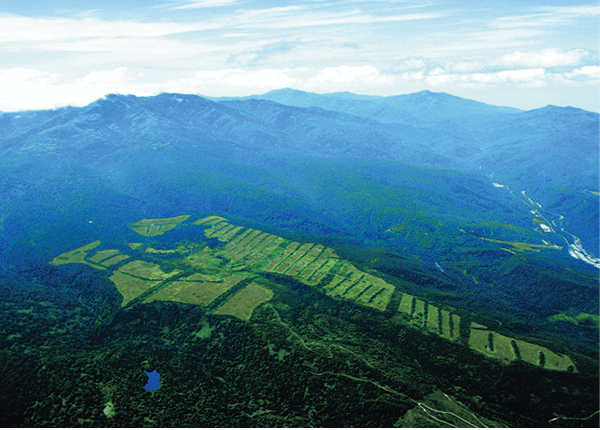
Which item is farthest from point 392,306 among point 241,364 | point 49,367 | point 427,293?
point 49,367

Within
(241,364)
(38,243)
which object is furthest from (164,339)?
(38,243)

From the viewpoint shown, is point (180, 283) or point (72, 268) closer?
point (180, 283)

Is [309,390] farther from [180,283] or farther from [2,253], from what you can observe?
[2,253]

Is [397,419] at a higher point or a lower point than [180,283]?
lower

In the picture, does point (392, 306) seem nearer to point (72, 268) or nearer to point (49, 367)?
point (49, 367)

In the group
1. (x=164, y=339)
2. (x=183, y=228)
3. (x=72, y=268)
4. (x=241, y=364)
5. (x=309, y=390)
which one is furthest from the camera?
(x=183, y=228)

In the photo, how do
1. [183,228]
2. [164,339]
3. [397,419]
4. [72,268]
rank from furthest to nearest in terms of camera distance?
[183,228]
[72,268]
[164,339]
[397,419]
